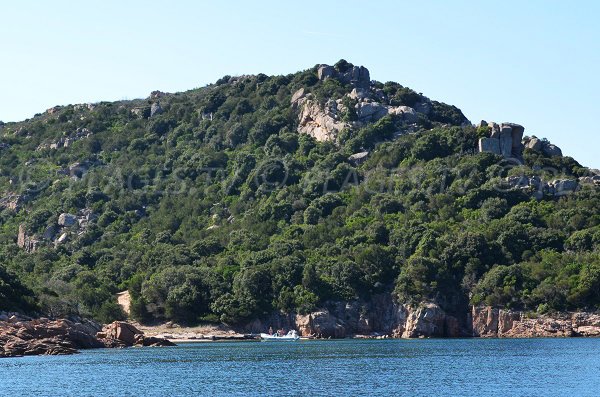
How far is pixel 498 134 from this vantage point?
424 feet

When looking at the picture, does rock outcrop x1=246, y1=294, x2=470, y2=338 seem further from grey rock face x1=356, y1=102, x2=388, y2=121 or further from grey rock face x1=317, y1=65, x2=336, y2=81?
grey rock face x1=317, y1=65, x2=336, y2=81

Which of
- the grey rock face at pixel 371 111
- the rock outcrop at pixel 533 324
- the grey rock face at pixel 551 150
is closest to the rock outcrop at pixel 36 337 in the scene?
the rock outcrop at pixel 533 324

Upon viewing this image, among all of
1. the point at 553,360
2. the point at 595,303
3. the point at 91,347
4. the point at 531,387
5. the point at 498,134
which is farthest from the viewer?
the point at 498,134

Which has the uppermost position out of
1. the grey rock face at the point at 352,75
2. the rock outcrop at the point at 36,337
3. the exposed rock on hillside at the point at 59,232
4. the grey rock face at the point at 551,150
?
the grey rock face at the point at 352,75

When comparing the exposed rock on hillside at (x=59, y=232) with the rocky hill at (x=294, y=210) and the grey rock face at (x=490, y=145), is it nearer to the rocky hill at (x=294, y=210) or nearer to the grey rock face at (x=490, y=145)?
the rocky hill at (x=294, y=210)

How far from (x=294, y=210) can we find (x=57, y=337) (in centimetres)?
5061

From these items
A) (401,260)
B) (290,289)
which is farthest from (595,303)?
(290,289)

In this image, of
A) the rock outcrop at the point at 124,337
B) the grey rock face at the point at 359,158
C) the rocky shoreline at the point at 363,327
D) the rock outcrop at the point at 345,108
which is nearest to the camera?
the rock outcrop at the point at 124,337

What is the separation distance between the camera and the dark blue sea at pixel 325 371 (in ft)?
186

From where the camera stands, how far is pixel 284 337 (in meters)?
104

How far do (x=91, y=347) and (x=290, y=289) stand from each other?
22541 mm

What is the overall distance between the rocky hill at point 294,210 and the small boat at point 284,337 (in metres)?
1.85

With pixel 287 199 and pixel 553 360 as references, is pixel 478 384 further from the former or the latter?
pixel 287 199

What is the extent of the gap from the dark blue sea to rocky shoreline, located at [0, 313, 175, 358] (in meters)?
2.12
